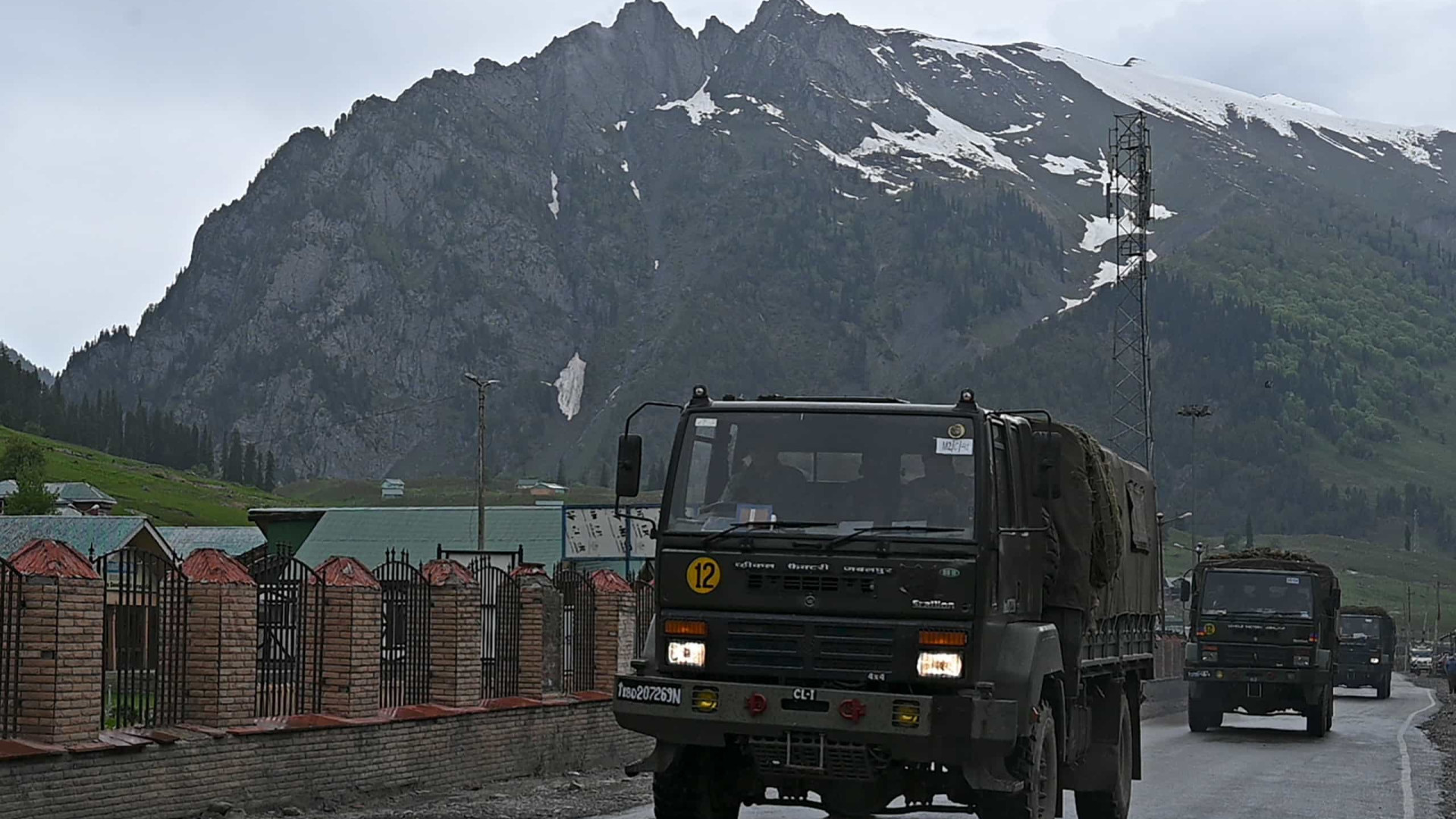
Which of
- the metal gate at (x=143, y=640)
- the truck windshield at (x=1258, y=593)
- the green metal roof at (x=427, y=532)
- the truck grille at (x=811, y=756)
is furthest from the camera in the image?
the green metal roof at (x=427, y=532)

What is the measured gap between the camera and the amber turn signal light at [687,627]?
11.1 meters

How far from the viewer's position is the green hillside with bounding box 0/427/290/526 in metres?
166

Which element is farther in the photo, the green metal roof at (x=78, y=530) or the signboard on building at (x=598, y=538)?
the green metal roof at (x=78, y=530)

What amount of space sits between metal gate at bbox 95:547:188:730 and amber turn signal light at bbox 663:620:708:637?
15.5ft

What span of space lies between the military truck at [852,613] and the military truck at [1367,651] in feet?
166

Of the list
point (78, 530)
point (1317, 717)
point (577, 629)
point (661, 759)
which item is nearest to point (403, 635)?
point (577, 629)

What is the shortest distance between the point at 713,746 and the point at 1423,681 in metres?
86.6

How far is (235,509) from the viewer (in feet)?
591

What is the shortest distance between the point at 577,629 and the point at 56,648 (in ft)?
32.4

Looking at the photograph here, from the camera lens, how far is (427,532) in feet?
292

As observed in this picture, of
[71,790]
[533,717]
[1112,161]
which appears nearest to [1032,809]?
[71,790]

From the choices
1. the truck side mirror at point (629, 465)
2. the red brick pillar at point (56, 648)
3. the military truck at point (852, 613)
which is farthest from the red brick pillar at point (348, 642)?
the military truck at point (852, 613)

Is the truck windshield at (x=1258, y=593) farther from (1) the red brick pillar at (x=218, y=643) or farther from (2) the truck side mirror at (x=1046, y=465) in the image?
(1) the red brick pillar at (x=218, y=643)

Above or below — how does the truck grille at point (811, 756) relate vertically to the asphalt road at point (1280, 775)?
Answer: above
